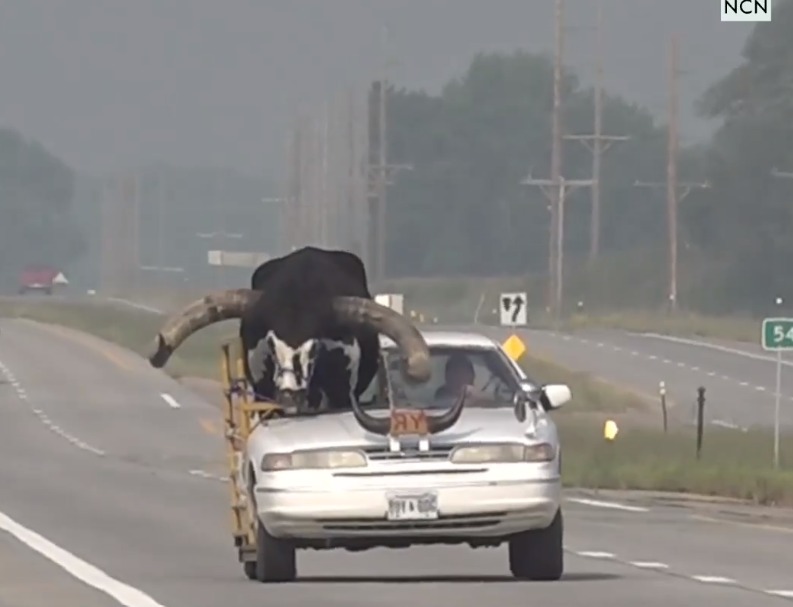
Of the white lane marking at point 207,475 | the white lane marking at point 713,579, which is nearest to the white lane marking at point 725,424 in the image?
the white lane marking at point 207,475

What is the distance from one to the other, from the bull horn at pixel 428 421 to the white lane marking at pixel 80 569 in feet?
5.87

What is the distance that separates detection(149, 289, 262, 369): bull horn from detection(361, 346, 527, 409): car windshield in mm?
1063

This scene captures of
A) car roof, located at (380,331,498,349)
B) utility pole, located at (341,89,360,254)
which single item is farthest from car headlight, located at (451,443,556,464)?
utility pole, located at (341,89,360,254)

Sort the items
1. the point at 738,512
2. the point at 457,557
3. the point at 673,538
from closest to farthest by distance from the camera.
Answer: the point at 457,557, the point at 673,538, the point at 738,512

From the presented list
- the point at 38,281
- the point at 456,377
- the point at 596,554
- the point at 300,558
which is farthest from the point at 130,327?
the point at 456,377

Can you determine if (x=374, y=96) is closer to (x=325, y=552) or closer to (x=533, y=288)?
(x=533, y=288)

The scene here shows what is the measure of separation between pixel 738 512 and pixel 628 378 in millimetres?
50417

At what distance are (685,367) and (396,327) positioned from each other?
69854mm

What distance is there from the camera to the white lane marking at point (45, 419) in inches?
2314

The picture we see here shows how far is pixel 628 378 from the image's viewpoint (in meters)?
83.2

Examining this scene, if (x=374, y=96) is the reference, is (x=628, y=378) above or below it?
below

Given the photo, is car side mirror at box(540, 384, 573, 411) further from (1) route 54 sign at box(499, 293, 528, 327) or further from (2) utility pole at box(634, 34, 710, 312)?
(2) utility pole at box(634, 34, 710, 312)

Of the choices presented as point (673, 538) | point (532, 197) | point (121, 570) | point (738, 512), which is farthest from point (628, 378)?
point (532, 197)

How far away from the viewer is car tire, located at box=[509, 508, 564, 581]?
1983cm
